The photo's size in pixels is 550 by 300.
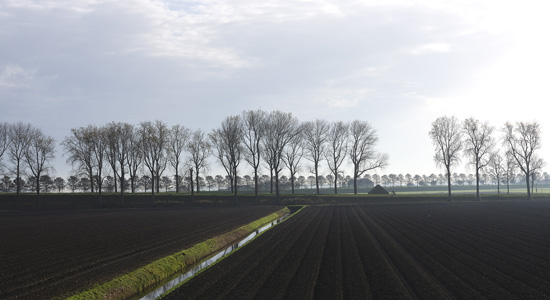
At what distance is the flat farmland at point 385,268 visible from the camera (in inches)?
545

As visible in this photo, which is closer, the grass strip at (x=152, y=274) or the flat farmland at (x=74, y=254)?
the grass strip at (x=152, y=274)

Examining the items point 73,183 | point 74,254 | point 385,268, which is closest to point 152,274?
point 74,254

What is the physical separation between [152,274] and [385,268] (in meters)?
9.96

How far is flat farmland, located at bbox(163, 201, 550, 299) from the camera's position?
1384 cm

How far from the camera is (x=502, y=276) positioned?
624 inches

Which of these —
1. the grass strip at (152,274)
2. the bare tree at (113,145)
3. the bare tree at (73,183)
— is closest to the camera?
the grass strip at (152,274)

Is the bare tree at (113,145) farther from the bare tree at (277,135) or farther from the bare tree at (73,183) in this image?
the bare tree at (73,183)

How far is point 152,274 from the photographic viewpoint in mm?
17828

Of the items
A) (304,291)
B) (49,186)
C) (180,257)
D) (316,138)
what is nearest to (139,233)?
(180,257)

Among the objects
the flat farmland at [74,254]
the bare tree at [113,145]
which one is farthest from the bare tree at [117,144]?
the flat farmland at [74,254]

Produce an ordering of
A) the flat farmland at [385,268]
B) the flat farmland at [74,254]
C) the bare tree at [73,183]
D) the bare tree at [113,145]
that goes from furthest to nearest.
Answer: the bare tree at [73,183]
the bare tree at [113,145]
the flat farmland at [74,254]
the flat farmland at [385,268]

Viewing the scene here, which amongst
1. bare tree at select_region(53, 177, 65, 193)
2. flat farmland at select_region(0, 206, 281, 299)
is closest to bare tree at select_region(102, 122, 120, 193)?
flat farmland at select_region(0, 206, 281, 299)

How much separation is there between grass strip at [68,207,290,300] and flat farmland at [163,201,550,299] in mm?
1970

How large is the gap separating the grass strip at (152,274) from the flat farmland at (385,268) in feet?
6.46
